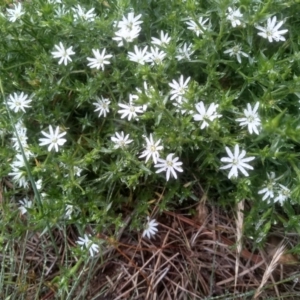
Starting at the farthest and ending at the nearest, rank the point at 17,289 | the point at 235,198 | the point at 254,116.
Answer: the point at 17,289
the point at 235,198
the point at 254,116

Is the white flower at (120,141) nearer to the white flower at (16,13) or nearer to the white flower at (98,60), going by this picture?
the white flower at (98,60)

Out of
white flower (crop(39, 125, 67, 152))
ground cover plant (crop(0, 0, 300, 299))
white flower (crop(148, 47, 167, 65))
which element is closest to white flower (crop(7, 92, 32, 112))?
ground cover plant (crop(0, 0, 300, 299))

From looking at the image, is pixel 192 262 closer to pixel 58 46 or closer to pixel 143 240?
pixel 143 240

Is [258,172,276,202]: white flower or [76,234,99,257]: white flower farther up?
[258,172,276,202]: white flower

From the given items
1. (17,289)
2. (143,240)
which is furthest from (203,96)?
(17,289)

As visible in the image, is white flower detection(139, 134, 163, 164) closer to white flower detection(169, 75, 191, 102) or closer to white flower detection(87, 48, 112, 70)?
white flower detection(169, 75, 191, 102)

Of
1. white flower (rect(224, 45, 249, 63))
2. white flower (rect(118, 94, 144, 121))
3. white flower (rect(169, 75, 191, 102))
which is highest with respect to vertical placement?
white flower (rect(224, 45, 249, 63))
